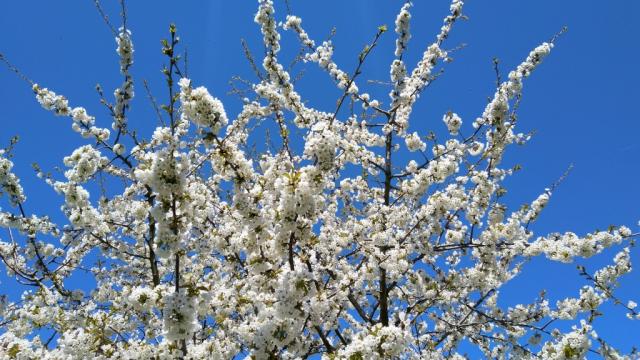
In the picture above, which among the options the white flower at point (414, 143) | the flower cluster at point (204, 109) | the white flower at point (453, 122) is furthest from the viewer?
the white flower at point (414, 143)

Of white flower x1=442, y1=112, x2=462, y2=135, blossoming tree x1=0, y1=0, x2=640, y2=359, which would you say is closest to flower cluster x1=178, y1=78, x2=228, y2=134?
blossoming tree x1=0, y1=0, x2=640, y2=359

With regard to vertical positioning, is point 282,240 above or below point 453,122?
below

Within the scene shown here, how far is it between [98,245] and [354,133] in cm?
542

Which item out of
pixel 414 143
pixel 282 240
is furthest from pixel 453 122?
pixel 282 240

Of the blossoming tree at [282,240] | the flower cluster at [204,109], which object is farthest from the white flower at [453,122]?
the flower cluster at [204,109]

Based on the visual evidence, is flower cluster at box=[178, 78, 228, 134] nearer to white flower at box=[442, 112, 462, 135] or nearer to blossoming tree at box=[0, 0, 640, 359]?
blossoming tree at box=[0, 0, 640, 359]

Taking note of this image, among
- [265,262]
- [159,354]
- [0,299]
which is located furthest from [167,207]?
[0,299]

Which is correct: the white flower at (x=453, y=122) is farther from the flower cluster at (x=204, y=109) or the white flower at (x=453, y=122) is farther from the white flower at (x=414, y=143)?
the flower cluster at (x=204, y=109)

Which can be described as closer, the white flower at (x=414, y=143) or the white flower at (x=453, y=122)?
the white flower at (x=453, y=122)

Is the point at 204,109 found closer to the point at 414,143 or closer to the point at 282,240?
the point at 282,240

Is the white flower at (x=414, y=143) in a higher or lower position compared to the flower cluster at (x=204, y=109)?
higher

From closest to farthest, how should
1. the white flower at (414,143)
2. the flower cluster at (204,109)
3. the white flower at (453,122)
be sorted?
the flower cluster at (204,109), the white flower at (453,122), the white flower at (414,143)

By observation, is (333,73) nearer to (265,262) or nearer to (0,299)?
(265,262)

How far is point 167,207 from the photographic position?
436 centimetres
